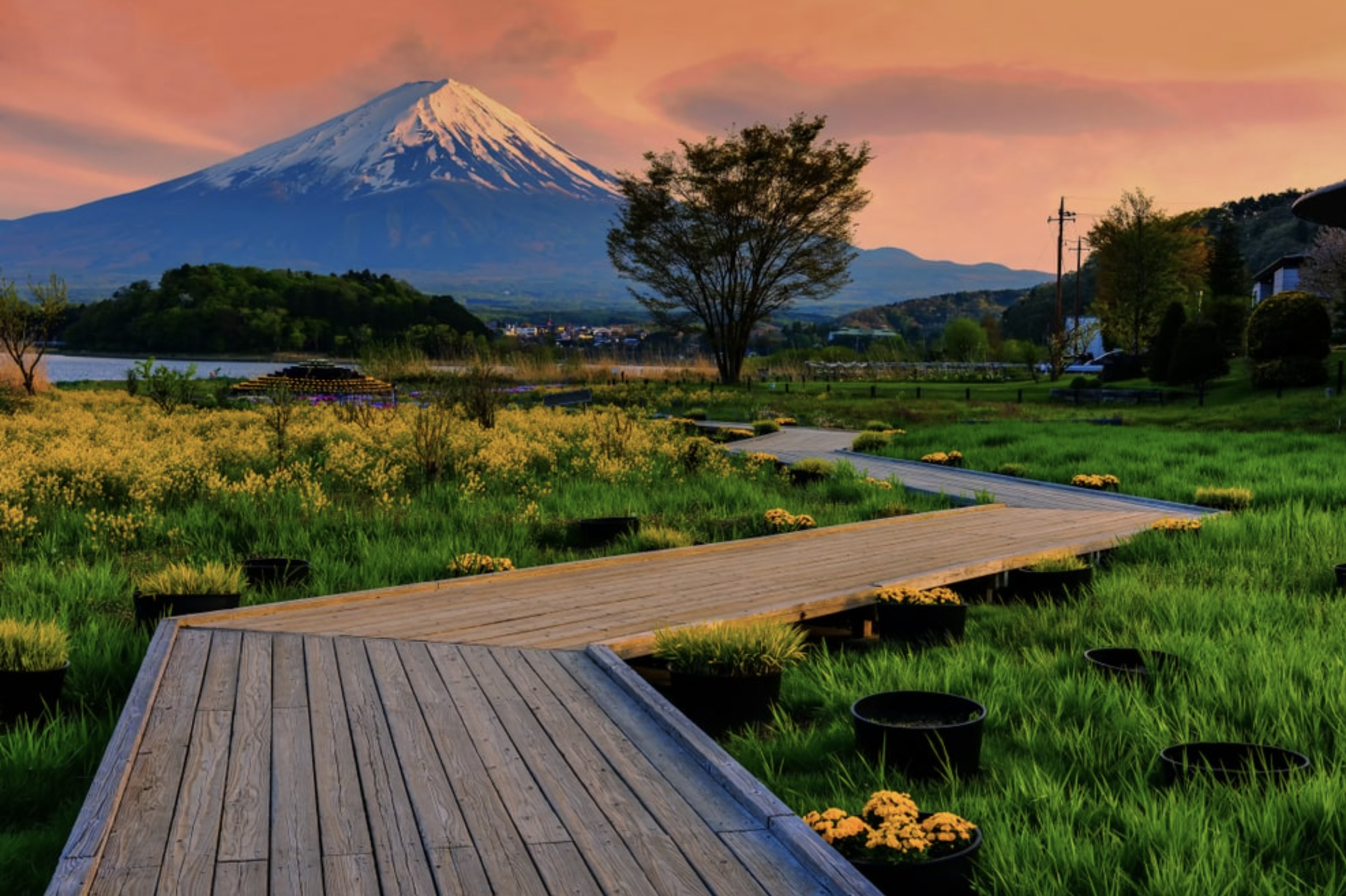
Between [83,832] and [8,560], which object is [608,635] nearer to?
[83,832]

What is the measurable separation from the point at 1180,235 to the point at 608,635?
5248 centimetres

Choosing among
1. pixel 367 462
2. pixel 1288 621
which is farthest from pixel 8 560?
pixel 1288 621

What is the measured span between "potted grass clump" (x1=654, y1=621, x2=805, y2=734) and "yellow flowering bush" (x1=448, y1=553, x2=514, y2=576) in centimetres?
275

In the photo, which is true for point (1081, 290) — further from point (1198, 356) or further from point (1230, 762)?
point (1230, 762)

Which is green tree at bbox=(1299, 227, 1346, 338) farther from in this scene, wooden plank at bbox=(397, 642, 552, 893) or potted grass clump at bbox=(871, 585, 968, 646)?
wooden plank at bbox=(397, 642, 552, 893)

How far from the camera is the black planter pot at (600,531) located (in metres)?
9.02

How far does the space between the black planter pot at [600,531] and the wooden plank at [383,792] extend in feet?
13.2

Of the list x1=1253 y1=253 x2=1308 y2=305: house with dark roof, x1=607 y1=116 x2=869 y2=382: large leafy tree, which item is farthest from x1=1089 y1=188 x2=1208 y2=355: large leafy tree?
x1=607 y1=116 x2=869 y2=382: large leafy tree

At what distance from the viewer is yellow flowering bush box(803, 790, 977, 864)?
126 inches

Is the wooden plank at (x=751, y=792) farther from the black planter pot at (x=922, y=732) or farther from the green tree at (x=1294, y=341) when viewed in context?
the green tree at (x=1294, y=341)

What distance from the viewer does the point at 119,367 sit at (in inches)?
2034

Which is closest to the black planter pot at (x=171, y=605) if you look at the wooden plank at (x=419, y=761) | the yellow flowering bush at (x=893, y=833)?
the wooden plank at (x=419, y=761)

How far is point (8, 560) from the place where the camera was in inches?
313

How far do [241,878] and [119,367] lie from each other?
186 ft
